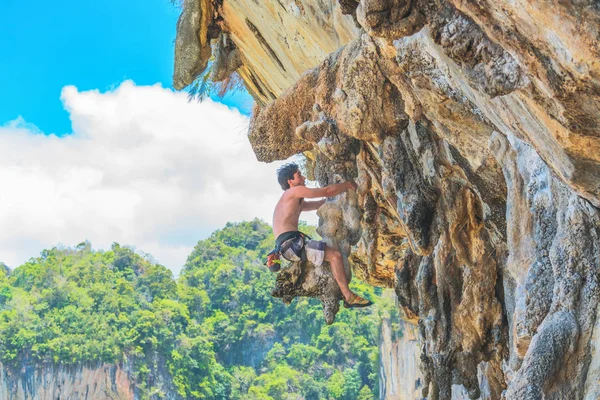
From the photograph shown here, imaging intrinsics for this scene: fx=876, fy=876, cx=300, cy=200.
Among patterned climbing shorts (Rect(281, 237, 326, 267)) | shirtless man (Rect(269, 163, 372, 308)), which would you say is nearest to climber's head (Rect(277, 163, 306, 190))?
shirtless man (Rect(269, 163, 372, 308))

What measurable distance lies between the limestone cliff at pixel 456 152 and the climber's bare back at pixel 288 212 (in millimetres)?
166

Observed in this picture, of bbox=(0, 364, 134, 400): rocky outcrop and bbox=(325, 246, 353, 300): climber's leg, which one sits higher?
bbox=(0, 364, 134, 400): rocky outcrop

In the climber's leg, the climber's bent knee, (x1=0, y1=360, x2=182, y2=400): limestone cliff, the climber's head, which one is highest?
(x1=0, y1=360, x2=182, y2=400): limestone cliff

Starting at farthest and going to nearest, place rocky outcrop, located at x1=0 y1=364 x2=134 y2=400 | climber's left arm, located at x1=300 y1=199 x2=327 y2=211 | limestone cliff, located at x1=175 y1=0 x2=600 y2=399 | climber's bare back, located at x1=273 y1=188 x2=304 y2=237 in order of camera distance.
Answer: rocky outcrop, located at x1=0 y1=364 x2=134 y2=400 < climber's left arm, located at x1=300 y1=199 x2=327 y2=211 < climber's bare back, located at x1=273 y1=188 x2=304 y2=237 < limestone cliff, located at x1=175 y1=0 x2=600 y2=399

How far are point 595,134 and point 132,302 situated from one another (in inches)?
1333

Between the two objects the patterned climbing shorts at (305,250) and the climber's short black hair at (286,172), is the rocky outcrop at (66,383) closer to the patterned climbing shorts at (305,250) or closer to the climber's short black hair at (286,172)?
the climber's short black hair at (286,172)

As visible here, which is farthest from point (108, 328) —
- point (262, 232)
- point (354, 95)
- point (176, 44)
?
point (354, 95)

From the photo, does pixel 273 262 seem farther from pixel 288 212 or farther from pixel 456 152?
pixel 456 152

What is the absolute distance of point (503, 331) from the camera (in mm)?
4957

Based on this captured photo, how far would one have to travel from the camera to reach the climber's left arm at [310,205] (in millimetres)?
5539

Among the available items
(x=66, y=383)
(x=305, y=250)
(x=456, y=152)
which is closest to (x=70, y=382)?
(x=66, y=383)

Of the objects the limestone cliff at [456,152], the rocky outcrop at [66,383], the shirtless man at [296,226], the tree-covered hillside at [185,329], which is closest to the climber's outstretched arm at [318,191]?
the shirtless man at [296,226]

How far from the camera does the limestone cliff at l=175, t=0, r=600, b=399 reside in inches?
Result: 101

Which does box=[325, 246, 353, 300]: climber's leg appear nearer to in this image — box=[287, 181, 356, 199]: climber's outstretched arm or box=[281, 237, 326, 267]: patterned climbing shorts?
box=[281, 237, 326, 267]: patterned climbing shorts
